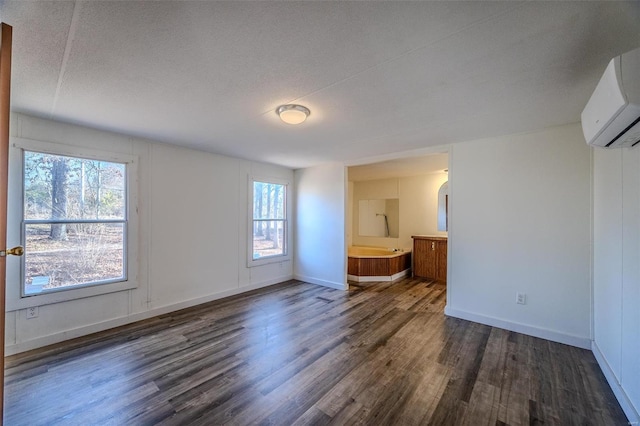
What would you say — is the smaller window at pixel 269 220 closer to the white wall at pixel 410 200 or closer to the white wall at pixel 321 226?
the white wall at pixel 321 226

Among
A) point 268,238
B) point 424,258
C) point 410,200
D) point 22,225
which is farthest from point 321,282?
point 22,225

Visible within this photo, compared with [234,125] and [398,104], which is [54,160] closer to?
[234,125]

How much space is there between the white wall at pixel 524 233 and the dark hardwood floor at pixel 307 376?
0.27 meters

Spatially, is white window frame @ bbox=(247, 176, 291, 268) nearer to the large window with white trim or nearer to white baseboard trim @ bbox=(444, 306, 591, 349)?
the large window with white trim

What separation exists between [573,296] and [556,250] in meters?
0.48

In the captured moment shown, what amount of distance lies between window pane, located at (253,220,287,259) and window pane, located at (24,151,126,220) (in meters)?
2.10

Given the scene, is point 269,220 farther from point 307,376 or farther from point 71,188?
point 307,376

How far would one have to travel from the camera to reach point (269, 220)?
5.04 m

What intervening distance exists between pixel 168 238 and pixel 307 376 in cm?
265

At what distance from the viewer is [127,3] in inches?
47.9

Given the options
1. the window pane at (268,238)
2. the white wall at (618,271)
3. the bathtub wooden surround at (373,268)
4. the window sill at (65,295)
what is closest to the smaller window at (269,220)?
the window pane at (268,238)

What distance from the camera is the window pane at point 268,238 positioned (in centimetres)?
483

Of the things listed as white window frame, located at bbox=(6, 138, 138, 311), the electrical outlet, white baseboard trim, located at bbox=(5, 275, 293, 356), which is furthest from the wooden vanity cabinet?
the electrical outlet

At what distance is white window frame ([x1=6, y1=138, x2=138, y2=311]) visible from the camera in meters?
2.48
